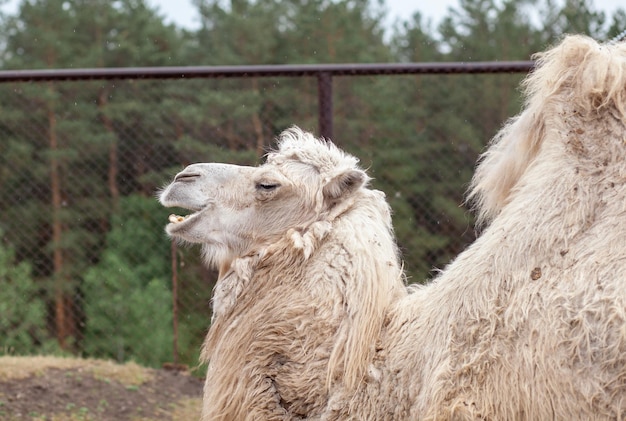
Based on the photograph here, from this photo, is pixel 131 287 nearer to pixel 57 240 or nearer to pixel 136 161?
pixel 57 240

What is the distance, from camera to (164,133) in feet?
52.5

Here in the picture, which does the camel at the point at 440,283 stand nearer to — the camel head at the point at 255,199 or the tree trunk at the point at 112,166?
the camel head at the point at 255,199

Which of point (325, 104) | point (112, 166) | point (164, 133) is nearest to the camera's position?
point (325, 104)

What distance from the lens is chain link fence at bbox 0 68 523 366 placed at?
15.6 metres

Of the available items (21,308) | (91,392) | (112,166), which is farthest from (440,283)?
(112,166)

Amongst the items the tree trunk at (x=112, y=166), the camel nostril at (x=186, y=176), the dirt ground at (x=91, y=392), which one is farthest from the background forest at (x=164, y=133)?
the camel nostril at (x=186, y=176)

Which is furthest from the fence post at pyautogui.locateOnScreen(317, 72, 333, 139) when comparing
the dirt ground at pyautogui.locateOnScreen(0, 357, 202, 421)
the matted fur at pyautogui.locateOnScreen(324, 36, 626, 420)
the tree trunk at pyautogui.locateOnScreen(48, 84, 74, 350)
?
the tree trunk at pyautogui.locateOnScreen(48, 84, 74, 350)

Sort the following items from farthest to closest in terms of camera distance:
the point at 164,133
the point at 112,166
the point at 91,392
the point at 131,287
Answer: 1. the point at 112,166
2. the point at 131,287
3. the point at 164,133
4. the point at 91,392

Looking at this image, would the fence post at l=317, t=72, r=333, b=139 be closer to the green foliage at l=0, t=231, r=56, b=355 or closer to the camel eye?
the camel eye

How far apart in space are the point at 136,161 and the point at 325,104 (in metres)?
9.02

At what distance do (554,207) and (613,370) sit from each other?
59cm

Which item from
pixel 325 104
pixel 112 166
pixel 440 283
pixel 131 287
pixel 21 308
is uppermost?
pixel 325 104

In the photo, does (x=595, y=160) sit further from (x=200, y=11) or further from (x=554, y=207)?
(x=200, y=11)

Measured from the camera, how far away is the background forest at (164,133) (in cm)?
1501
